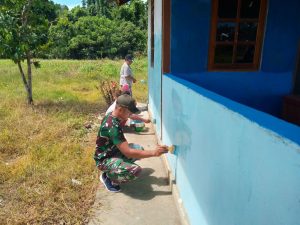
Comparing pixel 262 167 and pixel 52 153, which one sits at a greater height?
pixel 262 167

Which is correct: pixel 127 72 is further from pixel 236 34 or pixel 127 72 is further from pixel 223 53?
pixel 236 34

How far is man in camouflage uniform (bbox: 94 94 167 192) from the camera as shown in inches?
129

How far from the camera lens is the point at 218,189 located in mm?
1899

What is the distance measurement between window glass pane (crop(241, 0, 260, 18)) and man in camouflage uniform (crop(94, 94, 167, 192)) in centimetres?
219

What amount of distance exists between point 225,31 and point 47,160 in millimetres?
3429

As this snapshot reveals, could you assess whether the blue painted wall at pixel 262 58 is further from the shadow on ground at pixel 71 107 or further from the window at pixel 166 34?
the shadow on ground at pixel 71 107

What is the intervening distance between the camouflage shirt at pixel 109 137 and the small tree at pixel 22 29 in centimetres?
521

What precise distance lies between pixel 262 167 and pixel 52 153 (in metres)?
4.26

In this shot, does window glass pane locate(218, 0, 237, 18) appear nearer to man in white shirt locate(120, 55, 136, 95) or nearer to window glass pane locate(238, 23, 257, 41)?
window glass pane locate(238, 23, 257, 41)

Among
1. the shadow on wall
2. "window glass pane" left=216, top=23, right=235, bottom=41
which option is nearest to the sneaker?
the shadow on wall

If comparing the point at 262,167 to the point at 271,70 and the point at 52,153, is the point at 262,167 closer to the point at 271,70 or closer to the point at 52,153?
the point at 271,70

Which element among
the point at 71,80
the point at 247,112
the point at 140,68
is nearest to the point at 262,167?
the point at 247,112

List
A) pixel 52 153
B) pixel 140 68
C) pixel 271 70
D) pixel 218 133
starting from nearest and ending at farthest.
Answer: pixel 218 133 < pixel 271 70 < pixel 52 153 < pixel 140 68

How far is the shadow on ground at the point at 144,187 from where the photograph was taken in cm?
365
